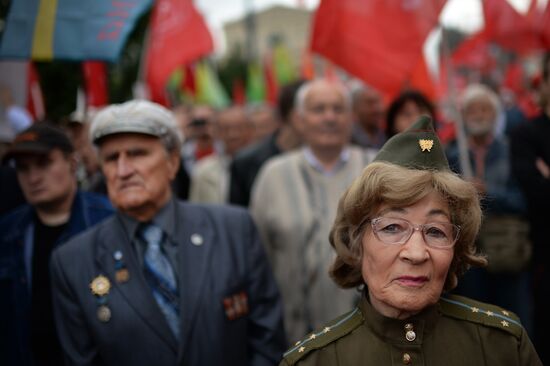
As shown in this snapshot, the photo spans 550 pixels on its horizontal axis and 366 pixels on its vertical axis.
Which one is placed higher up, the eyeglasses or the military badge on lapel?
the eyeglasses

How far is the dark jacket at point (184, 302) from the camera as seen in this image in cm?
311

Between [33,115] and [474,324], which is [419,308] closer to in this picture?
[474,324]

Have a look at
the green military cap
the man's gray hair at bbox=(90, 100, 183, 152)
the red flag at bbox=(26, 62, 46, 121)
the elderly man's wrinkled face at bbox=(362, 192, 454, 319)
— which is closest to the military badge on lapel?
the man's gray hair at bbox=(90, 100, 183, 152)

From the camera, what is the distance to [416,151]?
7.94 feet

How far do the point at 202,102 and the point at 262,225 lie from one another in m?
11.4

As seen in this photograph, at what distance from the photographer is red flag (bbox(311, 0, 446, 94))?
571 centimetres

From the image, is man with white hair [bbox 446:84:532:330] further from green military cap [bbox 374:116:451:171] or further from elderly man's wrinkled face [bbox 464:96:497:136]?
green military cap [bbox 374:116:451:171]

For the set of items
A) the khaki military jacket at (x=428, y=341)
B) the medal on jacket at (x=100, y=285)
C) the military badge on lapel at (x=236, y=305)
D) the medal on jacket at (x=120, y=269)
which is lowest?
the military badge on lapel at (x=236, y=305)

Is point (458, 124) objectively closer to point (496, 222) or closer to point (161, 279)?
point (496, 222)

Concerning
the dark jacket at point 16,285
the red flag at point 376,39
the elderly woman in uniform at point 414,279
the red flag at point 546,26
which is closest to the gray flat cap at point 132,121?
the dark jacket at point 16,285

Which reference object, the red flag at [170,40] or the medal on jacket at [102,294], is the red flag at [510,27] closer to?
the red flag at [170,40]

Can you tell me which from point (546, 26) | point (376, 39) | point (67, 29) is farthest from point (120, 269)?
point (546, 26)

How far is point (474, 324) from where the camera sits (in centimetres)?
240

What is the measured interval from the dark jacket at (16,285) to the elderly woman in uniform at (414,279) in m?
1.91
